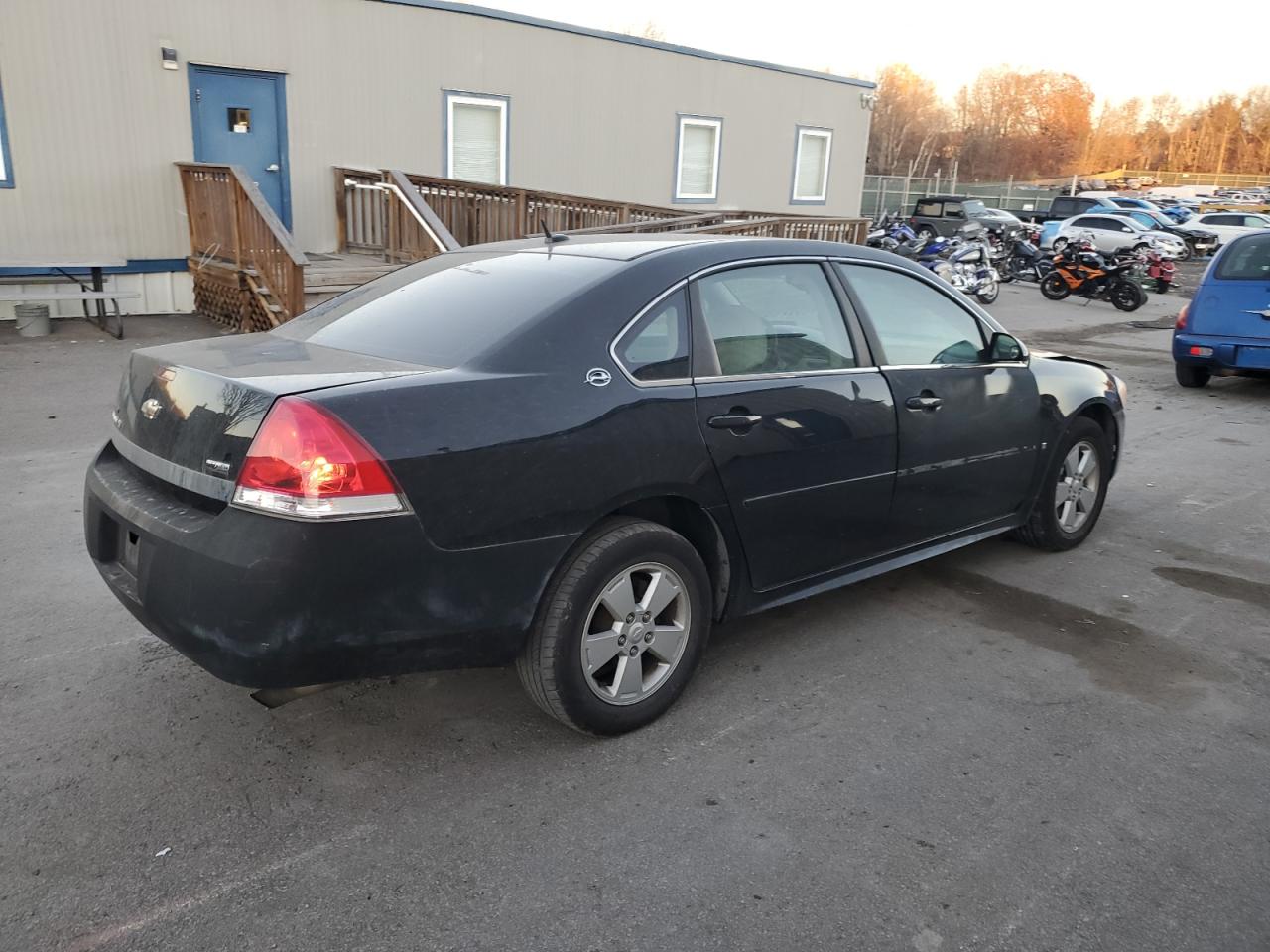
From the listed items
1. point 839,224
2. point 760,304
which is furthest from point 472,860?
point 839,224

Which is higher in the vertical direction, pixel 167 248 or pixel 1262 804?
pixel 167 248

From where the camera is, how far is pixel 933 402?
4.15 meters

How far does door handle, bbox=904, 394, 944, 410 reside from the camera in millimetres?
4066

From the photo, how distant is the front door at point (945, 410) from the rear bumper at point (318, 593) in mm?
1781

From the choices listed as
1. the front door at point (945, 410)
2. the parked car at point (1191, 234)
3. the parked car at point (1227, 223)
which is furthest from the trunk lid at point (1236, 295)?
the parked car at point (1227, 223)

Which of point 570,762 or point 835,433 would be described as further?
point 835,433

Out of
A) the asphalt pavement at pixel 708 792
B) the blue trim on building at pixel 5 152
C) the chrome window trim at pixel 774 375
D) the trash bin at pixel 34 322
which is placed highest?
the blue trim on building at pixel 5 152

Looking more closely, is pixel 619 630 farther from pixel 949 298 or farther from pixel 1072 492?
pixel 1072 492

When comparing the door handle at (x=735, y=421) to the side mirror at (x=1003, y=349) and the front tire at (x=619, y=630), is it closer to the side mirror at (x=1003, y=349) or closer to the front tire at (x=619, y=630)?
the front tire at (x=619, y=630)

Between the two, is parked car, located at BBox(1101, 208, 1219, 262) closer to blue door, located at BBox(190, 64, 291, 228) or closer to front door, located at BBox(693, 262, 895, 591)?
blue door, located at BBox(190, 64, 291, 228)

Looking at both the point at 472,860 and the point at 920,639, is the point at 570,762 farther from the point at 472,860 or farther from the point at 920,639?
the point at 920,639

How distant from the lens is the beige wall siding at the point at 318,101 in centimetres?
1117

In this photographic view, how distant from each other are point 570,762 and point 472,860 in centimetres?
55

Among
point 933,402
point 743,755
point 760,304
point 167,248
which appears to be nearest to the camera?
point 743,755
